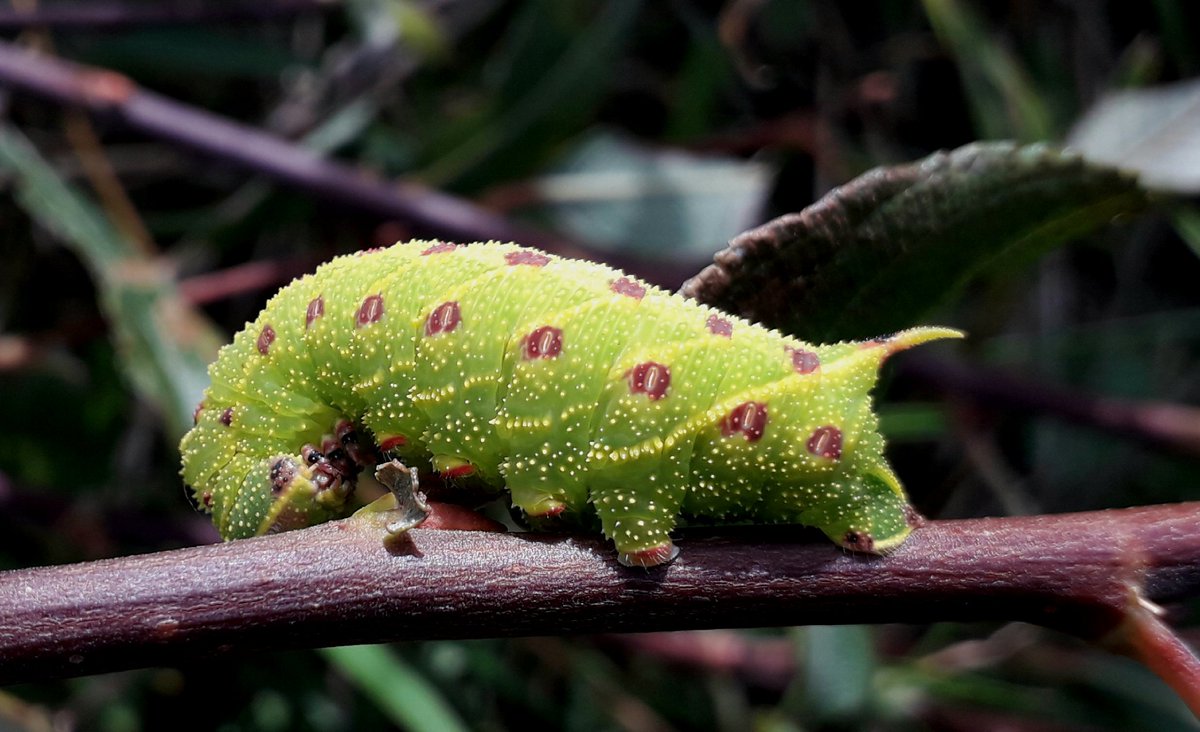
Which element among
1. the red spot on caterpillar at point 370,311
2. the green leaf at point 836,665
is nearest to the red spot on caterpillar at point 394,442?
the red spot on caterpillar at point 370,311

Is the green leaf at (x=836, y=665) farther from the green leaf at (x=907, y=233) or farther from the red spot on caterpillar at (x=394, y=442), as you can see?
the red spot on caterpillar at (x=394, y=442)

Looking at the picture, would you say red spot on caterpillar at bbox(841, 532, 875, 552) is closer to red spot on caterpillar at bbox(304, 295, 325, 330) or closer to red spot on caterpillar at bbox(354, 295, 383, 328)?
red spot on caterpillar at bbox(354, 295, 383, 328)

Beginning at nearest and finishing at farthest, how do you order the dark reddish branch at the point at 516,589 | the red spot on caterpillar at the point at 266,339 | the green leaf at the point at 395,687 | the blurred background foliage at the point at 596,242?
the dark reddish branch at the point at 516,589, the red spot on caterpillar at the point at 266,339, the green leaf at the point at 395,687, the blurred background foliage at the point at 596,242

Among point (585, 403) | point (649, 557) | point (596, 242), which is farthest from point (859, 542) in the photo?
point (596, 242)

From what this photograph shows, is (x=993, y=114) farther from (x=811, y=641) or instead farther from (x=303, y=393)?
(x=303, y=393)

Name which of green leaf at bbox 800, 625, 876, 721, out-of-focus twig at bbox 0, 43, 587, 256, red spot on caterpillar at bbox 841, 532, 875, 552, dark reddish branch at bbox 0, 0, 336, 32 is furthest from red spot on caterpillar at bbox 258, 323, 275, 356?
dark reddish branch at bbox 0, 0, 336, 32
